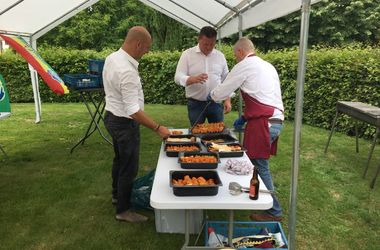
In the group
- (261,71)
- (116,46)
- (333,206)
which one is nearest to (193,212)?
(261,71)

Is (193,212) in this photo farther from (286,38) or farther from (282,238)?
(286,38)

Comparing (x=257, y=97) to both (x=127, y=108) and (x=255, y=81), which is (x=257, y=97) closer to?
(x=255, y=81)

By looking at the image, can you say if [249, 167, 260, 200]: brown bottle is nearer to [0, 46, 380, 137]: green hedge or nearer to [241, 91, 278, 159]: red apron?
[241, 91, 278, 159]: red apron

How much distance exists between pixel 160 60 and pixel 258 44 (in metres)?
7.48

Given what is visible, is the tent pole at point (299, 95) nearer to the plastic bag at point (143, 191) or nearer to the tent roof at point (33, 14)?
the plastic bag at point (143, 191)

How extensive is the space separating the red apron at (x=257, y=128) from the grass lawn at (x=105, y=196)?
2.50 ft

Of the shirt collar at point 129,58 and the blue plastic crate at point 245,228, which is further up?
the shirt collar at point 129,58

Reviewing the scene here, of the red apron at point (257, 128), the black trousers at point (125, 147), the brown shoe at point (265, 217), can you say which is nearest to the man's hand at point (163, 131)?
the black trousers at point (125, 147)

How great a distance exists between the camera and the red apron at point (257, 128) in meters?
2.90

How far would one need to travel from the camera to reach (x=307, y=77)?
7336 millimetres

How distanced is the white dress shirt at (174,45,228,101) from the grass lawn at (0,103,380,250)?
1.31 m

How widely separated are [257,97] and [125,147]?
1.12 m

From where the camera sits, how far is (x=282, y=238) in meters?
2.57

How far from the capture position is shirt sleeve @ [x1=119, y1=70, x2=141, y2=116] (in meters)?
2.61
